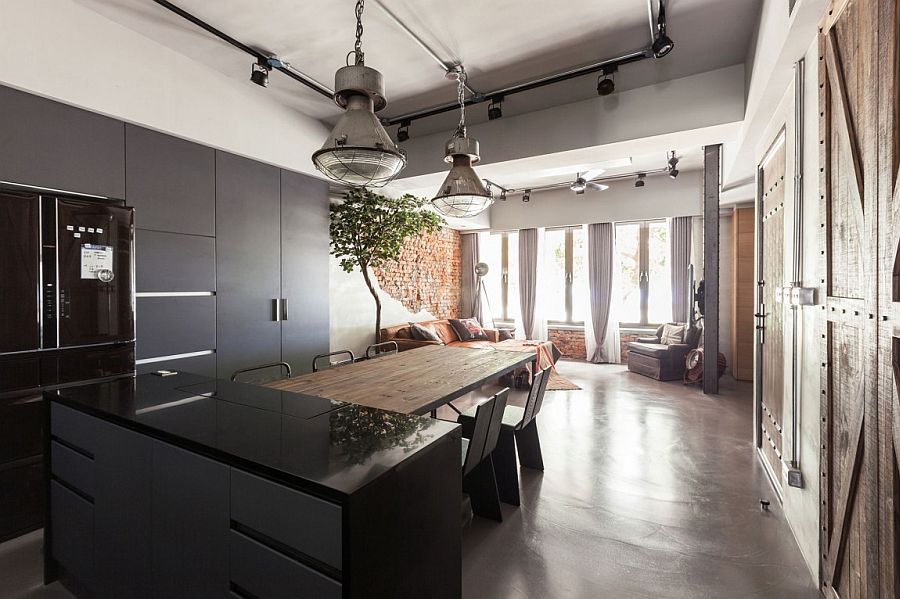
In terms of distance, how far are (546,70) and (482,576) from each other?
3.61 metres

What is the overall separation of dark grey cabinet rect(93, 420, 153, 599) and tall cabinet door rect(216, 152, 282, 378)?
2.10m

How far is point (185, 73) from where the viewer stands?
10.7ft

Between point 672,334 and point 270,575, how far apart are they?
700cm

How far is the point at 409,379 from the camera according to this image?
8.55 ft

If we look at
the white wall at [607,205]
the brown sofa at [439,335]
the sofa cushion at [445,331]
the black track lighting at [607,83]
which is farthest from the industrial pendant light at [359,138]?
the white wall at [607,205]

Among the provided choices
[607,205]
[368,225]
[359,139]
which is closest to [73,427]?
[359,139]

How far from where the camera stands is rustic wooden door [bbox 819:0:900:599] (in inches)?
51.4

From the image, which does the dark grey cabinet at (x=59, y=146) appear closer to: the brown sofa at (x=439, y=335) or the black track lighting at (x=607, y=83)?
the black track lighting at (x=607, y=83)

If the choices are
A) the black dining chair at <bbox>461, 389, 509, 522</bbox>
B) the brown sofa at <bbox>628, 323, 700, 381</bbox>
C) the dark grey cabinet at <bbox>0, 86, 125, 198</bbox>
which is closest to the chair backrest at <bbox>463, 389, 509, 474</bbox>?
the black dining chair at <bbox>461, 389, 509, 522</bbox>

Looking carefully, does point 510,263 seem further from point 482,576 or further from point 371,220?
point 482,576

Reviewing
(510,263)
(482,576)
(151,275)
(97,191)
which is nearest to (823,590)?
(482,576)

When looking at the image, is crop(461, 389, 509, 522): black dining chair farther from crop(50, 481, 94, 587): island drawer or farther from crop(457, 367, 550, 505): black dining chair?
crop(50, 481, 94, 587): island drawer

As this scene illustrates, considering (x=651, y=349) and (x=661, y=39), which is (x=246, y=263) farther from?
(x=651, y=349)

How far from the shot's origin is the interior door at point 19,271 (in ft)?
7.32
